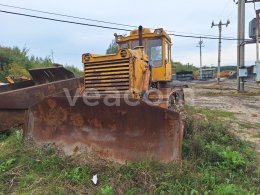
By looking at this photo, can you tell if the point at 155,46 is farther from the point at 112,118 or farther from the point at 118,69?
the point at 112,118

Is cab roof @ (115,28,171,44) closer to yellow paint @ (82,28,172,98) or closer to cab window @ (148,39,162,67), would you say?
cab window @ (148,39,162,67)

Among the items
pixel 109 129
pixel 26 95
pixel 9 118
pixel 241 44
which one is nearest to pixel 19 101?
pixel 26 95

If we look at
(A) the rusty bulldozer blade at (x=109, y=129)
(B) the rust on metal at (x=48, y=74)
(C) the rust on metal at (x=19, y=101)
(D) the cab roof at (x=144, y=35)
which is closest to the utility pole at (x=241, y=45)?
(D) the cab roof at (x=144, y=35)

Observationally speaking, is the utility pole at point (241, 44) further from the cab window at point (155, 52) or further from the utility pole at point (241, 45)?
the cab window at point (155, 52)

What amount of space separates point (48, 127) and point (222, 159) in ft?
8.88

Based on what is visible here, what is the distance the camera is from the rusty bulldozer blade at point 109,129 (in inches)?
154

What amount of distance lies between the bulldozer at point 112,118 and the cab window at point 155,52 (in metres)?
1.56

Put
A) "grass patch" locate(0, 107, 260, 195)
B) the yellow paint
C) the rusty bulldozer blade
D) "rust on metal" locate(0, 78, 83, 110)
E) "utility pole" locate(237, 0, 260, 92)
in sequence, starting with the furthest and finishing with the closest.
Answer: "utility pole" locate(237, 0, 260, 92) → "rust on metal" locate(0, 78, 83, 110) → the yellow paint → the rusty bulldozer blade → "grass patch" locate(0, 107, 260, 195)

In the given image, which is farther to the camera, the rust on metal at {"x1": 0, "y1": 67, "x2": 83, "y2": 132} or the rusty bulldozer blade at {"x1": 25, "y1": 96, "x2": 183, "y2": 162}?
the rust on metal at {"x1": 0, "y1": 67, "x2": 83, "y2": 132}

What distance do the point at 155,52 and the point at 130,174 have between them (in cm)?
410

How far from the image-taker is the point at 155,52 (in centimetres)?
718

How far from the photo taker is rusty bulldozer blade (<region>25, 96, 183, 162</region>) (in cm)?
391

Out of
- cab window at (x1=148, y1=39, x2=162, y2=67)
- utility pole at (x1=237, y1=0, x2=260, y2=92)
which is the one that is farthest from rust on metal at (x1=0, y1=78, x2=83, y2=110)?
utility pole at (x1=237, y1=0, x2=260, y2=92)

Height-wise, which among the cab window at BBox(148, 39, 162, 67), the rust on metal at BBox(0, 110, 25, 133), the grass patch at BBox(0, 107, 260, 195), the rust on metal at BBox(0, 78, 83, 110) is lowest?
the grass patch at BBox(0, 107, 260, 195)
